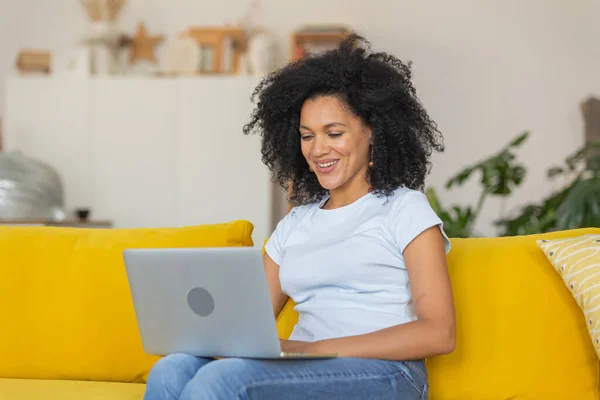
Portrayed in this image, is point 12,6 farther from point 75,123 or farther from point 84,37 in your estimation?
point 75,123

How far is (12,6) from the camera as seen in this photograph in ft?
18.8

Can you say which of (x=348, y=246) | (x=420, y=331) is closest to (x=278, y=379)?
(x=420, y=331)

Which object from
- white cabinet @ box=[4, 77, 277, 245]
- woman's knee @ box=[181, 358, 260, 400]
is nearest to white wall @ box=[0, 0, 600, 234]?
white cabinet @ box=[4, 77, 277, 245]

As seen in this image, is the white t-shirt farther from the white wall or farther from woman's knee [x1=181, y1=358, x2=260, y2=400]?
the white wall

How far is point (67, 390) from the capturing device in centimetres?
195

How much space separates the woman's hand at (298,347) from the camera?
5.28ft

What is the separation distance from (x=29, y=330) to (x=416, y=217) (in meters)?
1.04

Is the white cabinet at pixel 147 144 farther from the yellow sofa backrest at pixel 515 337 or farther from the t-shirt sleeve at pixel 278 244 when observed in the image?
the yellow sofa backrest at pixel 515 337

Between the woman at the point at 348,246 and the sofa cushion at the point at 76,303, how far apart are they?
1.04 feet

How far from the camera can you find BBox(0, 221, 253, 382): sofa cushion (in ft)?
6.84

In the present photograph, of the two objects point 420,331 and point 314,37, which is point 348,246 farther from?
point 314,37

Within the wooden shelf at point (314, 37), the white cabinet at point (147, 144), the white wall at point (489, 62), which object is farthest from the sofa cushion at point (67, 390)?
the white wall at point (489, 62)

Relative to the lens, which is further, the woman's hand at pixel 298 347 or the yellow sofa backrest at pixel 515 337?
the yellow sofa backrest at pixel 515 337

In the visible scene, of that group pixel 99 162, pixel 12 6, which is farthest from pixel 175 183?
pixel 12 6
